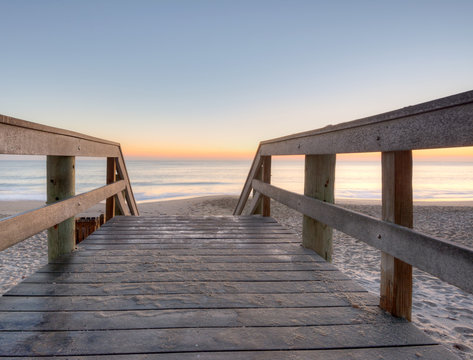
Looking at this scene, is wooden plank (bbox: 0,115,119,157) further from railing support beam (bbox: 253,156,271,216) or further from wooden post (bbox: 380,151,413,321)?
railing support beam (bbox: 253,156,271,216)

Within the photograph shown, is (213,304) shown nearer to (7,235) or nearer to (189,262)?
(189,262)

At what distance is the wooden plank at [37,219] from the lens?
1495 millimetres

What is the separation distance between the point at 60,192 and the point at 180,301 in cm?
158

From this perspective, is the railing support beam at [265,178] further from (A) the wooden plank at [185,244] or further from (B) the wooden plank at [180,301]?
(B) the wooden plank at [180,301]

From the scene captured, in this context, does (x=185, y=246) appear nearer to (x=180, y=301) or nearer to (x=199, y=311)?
(x=180, y=301)

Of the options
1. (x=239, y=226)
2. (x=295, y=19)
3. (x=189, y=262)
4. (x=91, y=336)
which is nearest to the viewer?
(x=91, y=336)

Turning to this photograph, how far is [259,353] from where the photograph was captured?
1243 mm

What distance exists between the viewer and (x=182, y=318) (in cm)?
153

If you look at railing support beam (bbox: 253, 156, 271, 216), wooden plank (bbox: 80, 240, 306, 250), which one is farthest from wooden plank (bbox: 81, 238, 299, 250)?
railing support beam (bbox: 253, 156, 271, 216)

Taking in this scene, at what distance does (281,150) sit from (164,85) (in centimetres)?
2742

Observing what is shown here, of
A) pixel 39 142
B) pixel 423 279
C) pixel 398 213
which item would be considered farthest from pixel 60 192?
pixel 423 279

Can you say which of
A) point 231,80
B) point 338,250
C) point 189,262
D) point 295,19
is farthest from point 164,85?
point 189,262

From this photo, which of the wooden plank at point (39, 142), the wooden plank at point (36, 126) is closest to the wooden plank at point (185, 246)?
the wooden plank at point (39, 142)

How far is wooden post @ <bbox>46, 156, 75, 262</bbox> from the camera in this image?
243 centimetres
